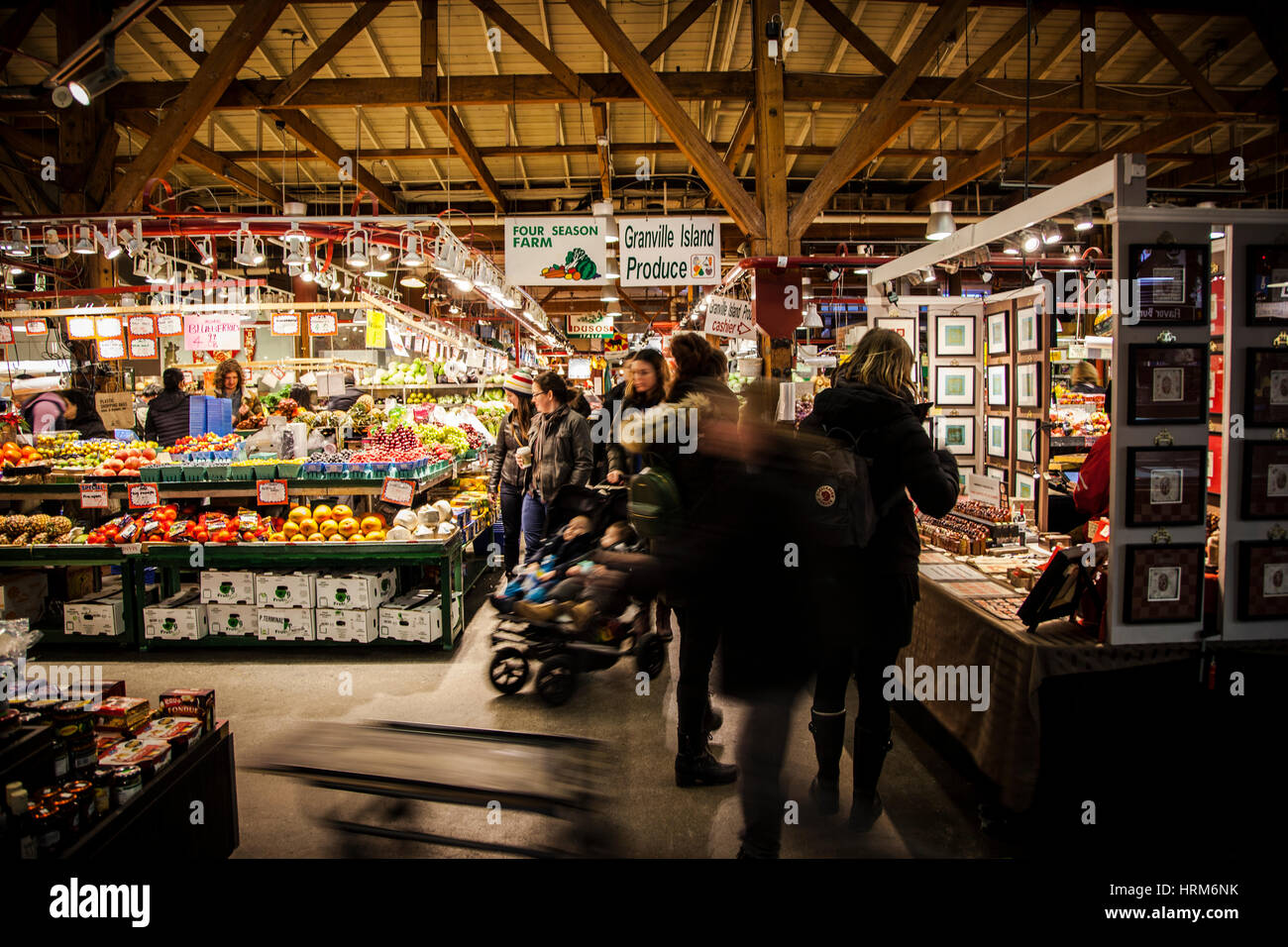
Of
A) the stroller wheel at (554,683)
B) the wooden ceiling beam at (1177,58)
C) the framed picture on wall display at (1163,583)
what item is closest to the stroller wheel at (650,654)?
the stroller wheel at (554,683)

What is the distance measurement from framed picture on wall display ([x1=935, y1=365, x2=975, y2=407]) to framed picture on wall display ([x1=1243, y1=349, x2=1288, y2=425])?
318cm

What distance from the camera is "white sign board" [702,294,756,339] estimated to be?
6.74 m

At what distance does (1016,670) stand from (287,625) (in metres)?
4.64

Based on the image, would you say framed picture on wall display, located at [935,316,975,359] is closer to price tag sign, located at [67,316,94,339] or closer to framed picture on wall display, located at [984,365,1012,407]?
framed picture on wall display, located at [984,365,1012,407]

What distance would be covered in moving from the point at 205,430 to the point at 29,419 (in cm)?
258

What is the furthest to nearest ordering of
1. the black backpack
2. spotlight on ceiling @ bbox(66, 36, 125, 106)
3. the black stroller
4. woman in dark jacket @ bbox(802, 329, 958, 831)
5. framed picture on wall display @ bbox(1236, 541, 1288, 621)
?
spotlight on ceiling @ bbox(66, 36, 125, 106) < the black stroller < framed picture on wall display @ bbox(1236, 541, 1288, 621) < woman in dark jacket @ bbox(802, 329, 958, 831) < the black backpack

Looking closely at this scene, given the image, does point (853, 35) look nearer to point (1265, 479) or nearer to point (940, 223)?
point (940, 223)

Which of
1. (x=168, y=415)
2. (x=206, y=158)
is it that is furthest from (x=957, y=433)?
(x=206, y=158)

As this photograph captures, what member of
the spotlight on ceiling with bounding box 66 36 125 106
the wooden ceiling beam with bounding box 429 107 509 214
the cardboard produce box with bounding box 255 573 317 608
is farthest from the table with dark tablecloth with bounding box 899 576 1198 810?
the wooden ceiling beam with bounding box 429 107 509 214

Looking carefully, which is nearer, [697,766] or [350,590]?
[697,766]

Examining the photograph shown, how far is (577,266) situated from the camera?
702cm

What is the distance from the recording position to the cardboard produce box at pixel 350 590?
4973 mm

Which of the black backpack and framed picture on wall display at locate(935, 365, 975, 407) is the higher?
framed picture on wall display at locate(935, 365, 975, 407)
